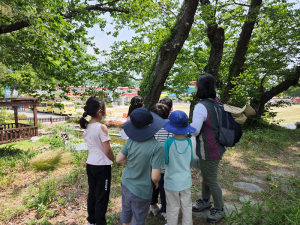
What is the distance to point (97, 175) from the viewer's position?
7.30 ft

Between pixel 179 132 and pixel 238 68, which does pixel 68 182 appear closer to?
pixel 179 132

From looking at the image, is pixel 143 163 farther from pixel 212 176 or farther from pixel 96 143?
pixel 212 176

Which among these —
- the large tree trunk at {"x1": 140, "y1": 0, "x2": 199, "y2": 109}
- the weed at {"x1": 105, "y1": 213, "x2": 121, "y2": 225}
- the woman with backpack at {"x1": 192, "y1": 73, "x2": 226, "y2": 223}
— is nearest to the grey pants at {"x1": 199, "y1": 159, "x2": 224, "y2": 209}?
the woman with backpack at {"x1": 192, "y1": 73, "x2": 226, "y2": 223}

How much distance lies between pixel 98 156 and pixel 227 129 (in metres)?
1.61

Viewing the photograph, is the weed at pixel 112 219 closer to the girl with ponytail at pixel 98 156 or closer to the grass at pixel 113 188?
the grass at pixel 113 188

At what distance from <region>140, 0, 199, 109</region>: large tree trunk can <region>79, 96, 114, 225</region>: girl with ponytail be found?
6.96 feet

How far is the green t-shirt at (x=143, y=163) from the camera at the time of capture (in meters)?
1.74

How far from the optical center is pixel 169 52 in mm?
4145

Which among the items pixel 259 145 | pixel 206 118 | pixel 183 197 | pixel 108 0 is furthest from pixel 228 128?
pixel 108 0

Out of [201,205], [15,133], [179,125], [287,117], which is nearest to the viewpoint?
[179,125]

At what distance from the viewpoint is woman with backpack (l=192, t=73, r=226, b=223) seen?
2121 mm

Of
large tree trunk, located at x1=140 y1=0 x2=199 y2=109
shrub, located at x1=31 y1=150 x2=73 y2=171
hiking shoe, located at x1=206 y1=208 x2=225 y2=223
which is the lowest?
shrub, located at x1=31 y1=150 x2=73 y2=171

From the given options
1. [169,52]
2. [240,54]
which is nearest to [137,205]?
[169,52]

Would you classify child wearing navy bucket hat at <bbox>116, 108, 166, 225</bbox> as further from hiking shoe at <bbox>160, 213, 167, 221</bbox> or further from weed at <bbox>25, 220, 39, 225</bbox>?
weed at <bbox>25, 220, 39, 225</bbox>
